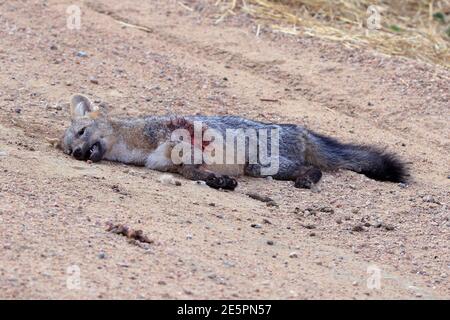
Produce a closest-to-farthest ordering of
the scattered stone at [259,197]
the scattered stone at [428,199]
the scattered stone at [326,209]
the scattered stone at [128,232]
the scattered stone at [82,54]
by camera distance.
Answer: the scattered stone at [128,232], the scattered stone at [326,209], the scattered stone at [259,197], the scattered stone at [428,199], the scattered stone at [82,54]

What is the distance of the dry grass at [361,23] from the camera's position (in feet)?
36.6

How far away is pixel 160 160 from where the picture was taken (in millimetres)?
7961

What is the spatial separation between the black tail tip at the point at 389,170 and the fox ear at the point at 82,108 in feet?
7.36

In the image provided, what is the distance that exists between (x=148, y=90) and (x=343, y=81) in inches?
78.6

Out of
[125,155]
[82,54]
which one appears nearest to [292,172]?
[125,155]

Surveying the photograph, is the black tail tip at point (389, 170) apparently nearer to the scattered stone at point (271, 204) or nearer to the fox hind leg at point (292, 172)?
the fox hind leg at point (292, 172)

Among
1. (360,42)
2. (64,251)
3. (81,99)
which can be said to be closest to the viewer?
(64,251)

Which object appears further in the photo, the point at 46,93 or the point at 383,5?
the point at 383,5

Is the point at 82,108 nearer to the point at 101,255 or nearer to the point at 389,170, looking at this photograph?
the point at 389,170

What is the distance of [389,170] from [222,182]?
1469 mm

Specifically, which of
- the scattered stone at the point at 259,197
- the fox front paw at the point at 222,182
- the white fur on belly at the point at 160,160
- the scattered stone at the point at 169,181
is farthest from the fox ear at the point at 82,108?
the scattered stone at the point at 259,197

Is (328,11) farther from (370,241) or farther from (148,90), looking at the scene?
(370,241)
